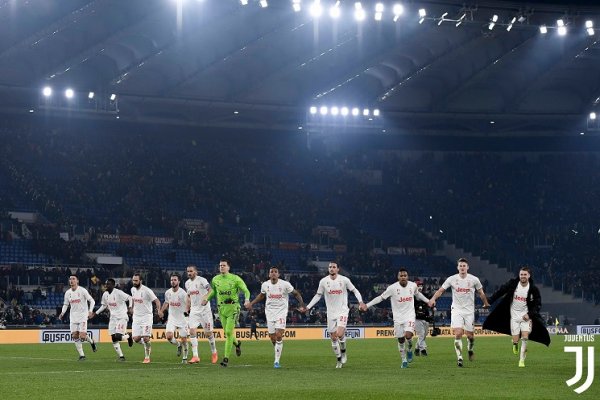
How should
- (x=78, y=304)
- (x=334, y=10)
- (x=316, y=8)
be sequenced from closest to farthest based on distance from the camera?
(x=78, y=304) → (x=316, y=8) → (x=334, y=10)

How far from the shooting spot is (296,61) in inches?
2431

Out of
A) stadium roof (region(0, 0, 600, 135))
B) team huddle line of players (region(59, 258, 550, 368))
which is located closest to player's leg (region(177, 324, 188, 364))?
team huddle line of players (region(59, 258, 550, 368))

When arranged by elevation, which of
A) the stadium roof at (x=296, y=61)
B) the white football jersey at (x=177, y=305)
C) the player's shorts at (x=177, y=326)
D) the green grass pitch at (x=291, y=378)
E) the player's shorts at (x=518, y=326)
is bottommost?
the green grass pitch at (x=291, y=378)

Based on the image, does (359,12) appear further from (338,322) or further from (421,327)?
(338,322)

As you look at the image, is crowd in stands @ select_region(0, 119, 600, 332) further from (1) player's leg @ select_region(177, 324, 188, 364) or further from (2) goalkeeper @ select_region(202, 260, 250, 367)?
(2) goalkeeper @ select_region(202, 260, 250, 367)

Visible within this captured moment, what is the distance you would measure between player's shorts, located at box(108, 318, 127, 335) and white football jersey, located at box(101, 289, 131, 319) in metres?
0.19

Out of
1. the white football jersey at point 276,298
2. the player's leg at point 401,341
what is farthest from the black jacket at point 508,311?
the white football jersey at point 276,298

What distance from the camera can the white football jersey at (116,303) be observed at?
105ft

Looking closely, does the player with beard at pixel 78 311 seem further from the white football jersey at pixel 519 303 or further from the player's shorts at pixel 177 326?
the white football jersey at pixel 519 303

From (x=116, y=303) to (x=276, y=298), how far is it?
268 inches

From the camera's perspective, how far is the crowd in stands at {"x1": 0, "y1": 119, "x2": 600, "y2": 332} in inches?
2534

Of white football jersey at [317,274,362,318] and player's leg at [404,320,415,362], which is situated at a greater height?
white football jersey at [317,274,362,318]

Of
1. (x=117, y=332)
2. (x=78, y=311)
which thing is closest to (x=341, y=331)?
(x=117, y=332)

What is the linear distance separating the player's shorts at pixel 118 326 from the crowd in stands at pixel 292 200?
24.5 meters
